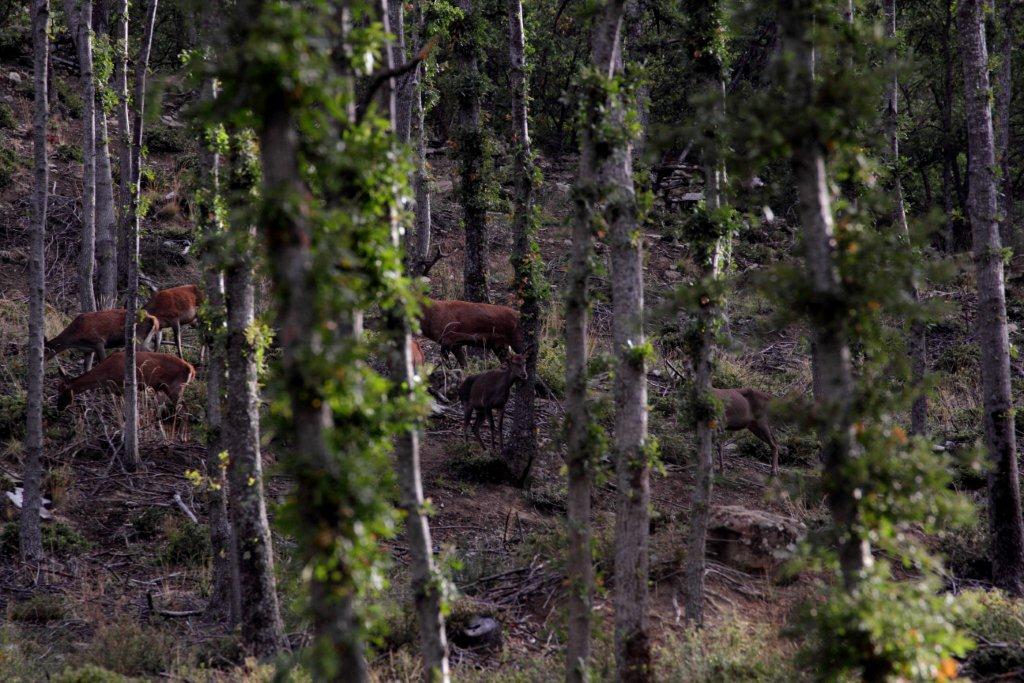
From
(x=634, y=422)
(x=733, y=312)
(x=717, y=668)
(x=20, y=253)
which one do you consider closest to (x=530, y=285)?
(x=634, y=422)

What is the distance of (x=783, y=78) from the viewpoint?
5188 millimetres

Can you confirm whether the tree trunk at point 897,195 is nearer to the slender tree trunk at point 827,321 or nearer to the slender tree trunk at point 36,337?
the slender tree trunk at point 827,321

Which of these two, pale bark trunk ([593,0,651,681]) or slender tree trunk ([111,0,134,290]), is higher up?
slender tree trunk ([111,0,134,290])

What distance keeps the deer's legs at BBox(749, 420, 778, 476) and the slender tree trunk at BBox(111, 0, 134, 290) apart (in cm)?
1026

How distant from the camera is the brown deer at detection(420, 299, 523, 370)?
16688 mm

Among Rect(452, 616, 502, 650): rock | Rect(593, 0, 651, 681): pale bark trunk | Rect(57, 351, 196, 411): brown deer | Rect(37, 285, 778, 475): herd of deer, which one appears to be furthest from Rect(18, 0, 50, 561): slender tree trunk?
Rect(593, 0, 651, 681): pale bark trunk

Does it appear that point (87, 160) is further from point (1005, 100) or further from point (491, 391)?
point (1005, 100)

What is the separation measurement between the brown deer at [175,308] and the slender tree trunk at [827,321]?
13332 millimetres

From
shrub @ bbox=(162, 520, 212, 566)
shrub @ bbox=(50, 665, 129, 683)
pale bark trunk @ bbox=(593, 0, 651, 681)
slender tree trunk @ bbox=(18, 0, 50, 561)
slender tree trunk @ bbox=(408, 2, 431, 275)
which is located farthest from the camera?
slender tree trunk @ bbox=(408, 2, 431, 275)

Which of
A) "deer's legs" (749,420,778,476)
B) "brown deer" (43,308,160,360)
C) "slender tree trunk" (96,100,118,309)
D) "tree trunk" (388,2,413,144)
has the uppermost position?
"tree trunk" (388,2,413,144)

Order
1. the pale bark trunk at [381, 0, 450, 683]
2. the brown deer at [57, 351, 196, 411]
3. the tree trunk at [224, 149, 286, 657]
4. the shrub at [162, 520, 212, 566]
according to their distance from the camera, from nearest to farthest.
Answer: the pale bark trunk at [381, 0, 450, 683] → the tree trunk at [224, 149, 286, 657] → the shrub at [162, 520, 212, 566] → the brown deer at [57, 351, 196, 411]

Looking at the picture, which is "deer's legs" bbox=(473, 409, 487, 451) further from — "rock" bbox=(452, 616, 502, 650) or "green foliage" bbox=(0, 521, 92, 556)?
"green foliage" bbox=(0, 521, 92, 556)

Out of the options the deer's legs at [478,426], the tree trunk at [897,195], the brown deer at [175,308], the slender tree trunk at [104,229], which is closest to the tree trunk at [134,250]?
the brown deer at [175,308]

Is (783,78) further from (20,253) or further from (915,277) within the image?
(20,253)
